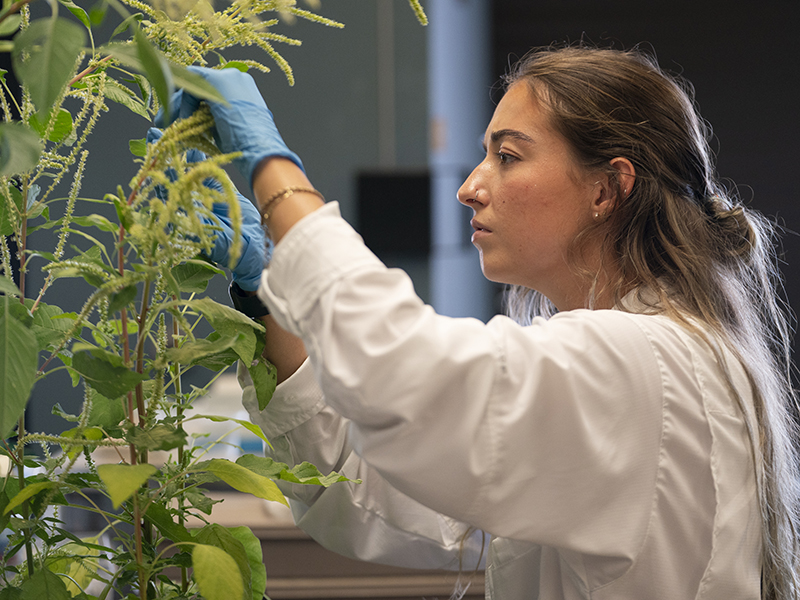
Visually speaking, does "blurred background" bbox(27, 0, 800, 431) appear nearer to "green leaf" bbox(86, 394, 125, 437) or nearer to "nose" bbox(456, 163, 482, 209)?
"nose" bbox(456, 163, 482, 209)

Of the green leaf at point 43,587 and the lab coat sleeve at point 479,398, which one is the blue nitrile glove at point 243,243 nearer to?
the lab coat sleeve at point 479,398

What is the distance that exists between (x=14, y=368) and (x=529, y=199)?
78cm

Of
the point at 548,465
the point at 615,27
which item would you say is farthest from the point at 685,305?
the point at 615,27

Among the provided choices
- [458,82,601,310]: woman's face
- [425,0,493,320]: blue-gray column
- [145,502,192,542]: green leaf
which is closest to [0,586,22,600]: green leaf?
[145,502,192,542]: green leaf

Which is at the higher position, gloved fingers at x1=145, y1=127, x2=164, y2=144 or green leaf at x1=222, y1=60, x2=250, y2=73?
green leaf at x1=222, y1=60, x2=250, y2=73

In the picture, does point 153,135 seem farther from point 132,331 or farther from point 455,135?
point 455,135

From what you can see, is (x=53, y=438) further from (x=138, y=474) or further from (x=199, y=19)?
(x=199, y=19)

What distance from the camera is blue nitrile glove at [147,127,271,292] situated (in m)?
0.89

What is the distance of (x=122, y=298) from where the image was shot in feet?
2.05

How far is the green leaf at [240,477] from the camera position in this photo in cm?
71

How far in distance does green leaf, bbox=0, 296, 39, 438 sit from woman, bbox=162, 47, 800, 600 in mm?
234

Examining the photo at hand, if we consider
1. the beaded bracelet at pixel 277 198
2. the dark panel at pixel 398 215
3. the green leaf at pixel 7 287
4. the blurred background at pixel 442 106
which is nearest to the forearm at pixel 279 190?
the beaded bracelet at pixel 277 198

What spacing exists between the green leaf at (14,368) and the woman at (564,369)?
0.23 m

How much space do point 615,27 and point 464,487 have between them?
12.0 ft
